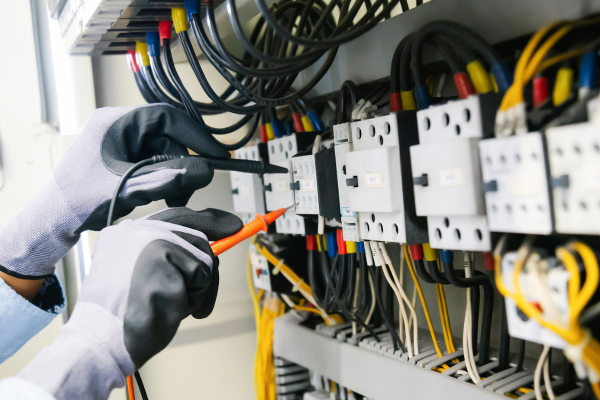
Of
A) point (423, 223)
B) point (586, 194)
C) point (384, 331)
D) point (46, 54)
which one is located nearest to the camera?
point (586, 194)

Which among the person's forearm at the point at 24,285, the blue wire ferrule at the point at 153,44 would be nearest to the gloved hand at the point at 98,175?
the person's forearm at the point at 24,285

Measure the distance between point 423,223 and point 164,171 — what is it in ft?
1.34

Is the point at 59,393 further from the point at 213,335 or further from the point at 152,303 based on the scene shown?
the point at 213,335

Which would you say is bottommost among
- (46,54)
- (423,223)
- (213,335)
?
(213,335)

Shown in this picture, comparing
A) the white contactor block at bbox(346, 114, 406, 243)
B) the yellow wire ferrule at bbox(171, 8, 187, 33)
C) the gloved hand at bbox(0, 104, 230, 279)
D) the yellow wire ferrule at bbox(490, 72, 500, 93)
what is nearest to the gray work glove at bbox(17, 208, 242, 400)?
the gloved hand at bbox(0, 104, 230, 279)

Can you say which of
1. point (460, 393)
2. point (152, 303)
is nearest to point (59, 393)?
point (152, 303)

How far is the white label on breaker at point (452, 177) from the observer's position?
1.76 ft

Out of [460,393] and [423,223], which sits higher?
[423,223]

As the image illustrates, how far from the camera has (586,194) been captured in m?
0.44

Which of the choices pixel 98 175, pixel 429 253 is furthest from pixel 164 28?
pixel 429 253

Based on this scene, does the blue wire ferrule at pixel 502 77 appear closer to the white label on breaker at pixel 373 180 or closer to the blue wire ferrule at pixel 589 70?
the blue wire ferrule at pixel 589 70

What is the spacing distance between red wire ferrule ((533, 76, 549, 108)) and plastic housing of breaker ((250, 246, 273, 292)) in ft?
2.40

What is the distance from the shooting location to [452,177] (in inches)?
21.5

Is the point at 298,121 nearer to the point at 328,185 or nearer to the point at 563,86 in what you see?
the point at 328,185
